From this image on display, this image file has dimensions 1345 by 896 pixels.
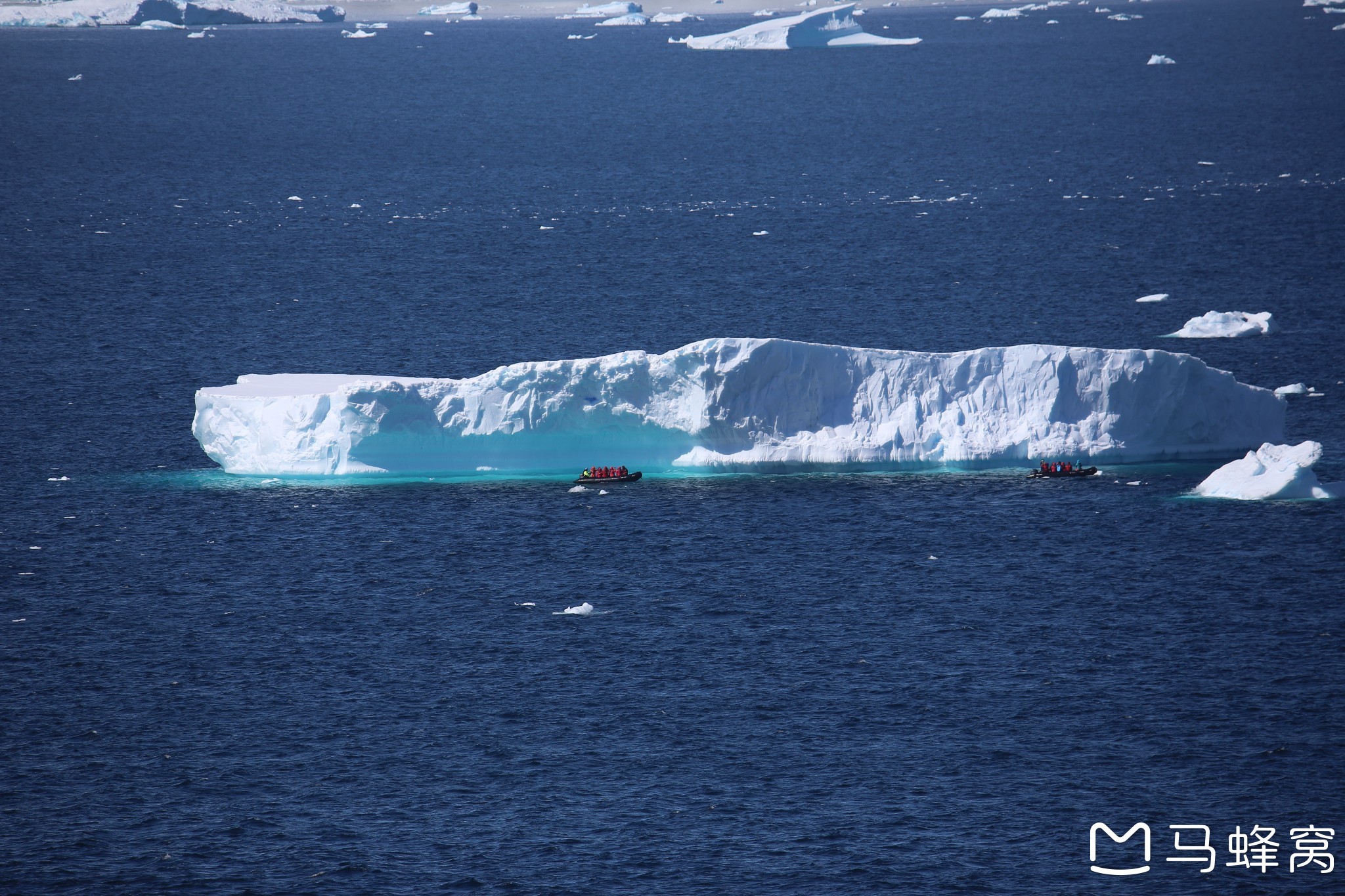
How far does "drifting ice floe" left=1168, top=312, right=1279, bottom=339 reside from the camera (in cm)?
6569

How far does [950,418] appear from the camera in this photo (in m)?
50.6

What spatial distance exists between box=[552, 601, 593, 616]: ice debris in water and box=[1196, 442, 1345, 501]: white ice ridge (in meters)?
20.5

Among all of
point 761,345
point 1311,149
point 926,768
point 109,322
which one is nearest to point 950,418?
point 761,345

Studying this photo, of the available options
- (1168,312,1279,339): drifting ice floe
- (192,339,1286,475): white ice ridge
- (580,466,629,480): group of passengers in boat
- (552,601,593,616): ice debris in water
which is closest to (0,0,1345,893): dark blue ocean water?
(552,601,593,616): ice debris in water

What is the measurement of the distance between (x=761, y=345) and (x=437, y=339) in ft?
75.4

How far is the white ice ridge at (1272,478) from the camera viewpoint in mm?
47344

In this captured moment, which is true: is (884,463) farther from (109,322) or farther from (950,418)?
(109,322)

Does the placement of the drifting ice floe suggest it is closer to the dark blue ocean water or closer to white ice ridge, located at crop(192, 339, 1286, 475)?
the dark blue ocean water

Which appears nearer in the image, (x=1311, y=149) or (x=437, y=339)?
(x=437, y=339)

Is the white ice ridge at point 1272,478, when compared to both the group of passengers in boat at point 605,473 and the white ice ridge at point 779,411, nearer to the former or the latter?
the white ice ridge at point 779,411

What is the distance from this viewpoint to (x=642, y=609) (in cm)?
4109

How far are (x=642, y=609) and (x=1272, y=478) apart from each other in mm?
20800

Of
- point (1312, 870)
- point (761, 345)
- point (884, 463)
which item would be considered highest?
point (761, 345)

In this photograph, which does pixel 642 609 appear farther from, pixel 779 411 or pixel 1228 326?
pixel 1228 326
